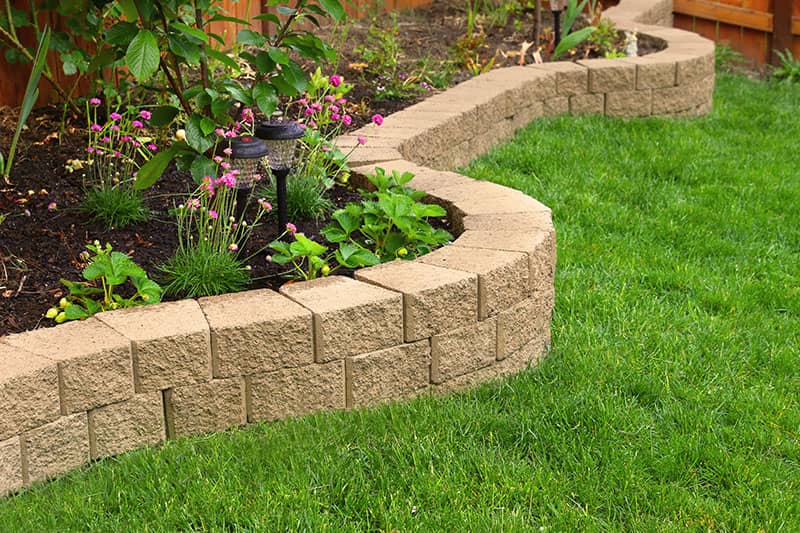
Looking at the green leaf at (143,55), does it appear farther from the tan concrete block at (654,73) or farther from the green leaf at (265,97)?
the tan concrete block at (654,73)

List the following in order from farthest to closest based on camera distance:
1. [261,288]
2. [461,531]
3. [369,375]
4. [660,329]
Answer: [660,329], [261,288], [369,375], [461,531]

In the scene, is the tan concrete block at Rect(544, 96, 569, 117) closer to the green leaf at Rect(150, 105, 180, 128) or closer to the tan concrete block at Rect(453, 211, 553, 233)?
the tan concrete block at Rect(453, 211, 553, 233)

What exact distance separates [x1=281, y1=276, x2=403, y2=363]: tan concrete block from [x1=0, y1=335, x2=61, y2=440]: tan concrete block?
727 millimetres

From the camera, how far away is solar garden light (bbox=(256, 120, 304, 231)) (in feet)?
11.7

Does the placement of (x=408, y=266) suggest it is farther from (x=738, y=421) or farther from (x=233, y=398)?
(x=738, y=421)

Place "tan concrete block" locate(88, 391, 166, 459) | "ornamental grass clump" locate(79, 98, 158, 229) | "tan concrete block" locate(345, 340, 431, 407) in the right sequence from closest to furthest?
"tan concrete block" locate(88, 391, 166, 459) < "tan concrete block" locate(345, 340, 431, 407) < "ornamental grass clump" locate(79, 98, 158, 229)

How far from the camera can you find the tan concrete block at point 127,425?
2896 millimetres

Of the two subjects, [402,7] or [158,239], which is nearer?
[158,239]

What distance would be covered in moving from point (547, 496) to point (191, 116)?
167 centimetres

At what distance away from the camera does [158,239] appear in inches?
150

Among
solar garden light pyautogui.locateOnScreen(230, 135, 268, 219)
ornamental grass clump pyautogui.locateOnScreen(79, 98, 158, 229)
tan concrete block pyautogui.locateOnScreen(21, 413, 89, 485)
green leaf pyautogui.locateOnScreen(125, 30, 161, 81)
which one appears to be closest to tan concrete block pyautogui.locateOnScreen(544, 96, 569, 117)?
ornamental grass clump pyautogui.locateOnScreen(79, 98, 158, 229)

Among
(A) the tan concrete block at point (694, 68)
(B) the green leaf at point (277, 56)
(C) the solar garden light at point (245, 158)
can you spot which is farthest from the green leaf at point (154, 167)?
(A) the tan concrete block at point (694, 68)

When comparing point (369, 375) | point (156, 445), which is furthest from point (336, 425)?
point (156, 445)

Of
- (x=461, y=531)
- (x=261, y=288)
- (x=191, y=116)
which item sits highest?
(x=191, y=116)
